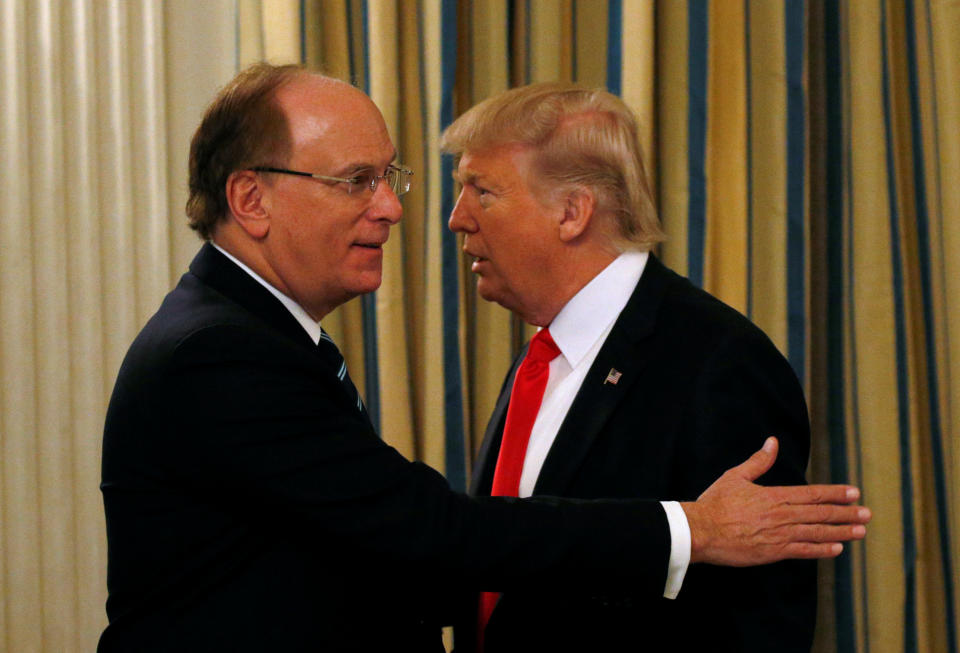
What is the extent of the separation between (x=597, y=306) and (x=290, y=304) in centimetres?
54

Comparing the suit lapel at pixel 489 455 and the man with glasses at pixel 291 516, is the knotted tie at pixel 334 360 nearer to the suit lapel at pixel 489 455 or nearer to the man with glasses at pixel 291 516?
the man with glasses at pixel 291 516

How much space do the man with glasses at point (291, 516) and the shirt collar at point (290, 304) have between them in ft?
0.07

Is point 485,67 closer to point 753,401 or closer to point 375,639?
point 753,401

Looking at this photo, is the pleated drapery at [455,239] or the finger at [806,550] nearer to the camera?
the finger at [806,550]

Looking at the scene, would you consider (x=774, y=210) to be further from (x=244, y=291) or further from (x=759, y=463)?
(x=244, y=291)

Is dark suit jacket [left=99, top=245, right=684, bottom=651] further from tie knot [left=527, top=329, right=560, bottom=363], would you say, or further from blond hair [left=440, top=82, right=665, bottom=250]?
blond hair [left=440, top=82, right=665, bottom=250]

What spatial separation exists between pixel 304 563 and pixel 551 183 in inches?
31.7

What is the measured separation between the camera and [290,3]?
98.3 inches

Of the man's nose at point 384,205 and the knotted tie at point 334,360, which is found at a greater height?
the man's nose at point 384,205

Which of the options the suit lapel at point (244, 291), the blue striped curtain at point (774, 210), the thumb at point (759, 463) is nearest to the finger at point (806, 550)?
the thumb at point (759, 463)

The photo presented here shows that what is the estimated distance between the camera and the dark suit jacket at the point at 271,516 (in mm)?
1305

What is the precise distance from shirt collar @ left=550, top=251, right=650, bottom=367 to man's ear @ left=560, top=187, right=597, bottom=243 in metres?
0.08

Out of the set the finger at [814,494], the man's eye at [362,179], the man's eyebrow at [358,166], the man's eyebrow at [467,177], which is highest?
the man's eyebrow at [467,177]

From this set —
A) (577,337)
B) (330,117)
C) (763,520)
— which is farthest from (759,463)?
(330,117)
